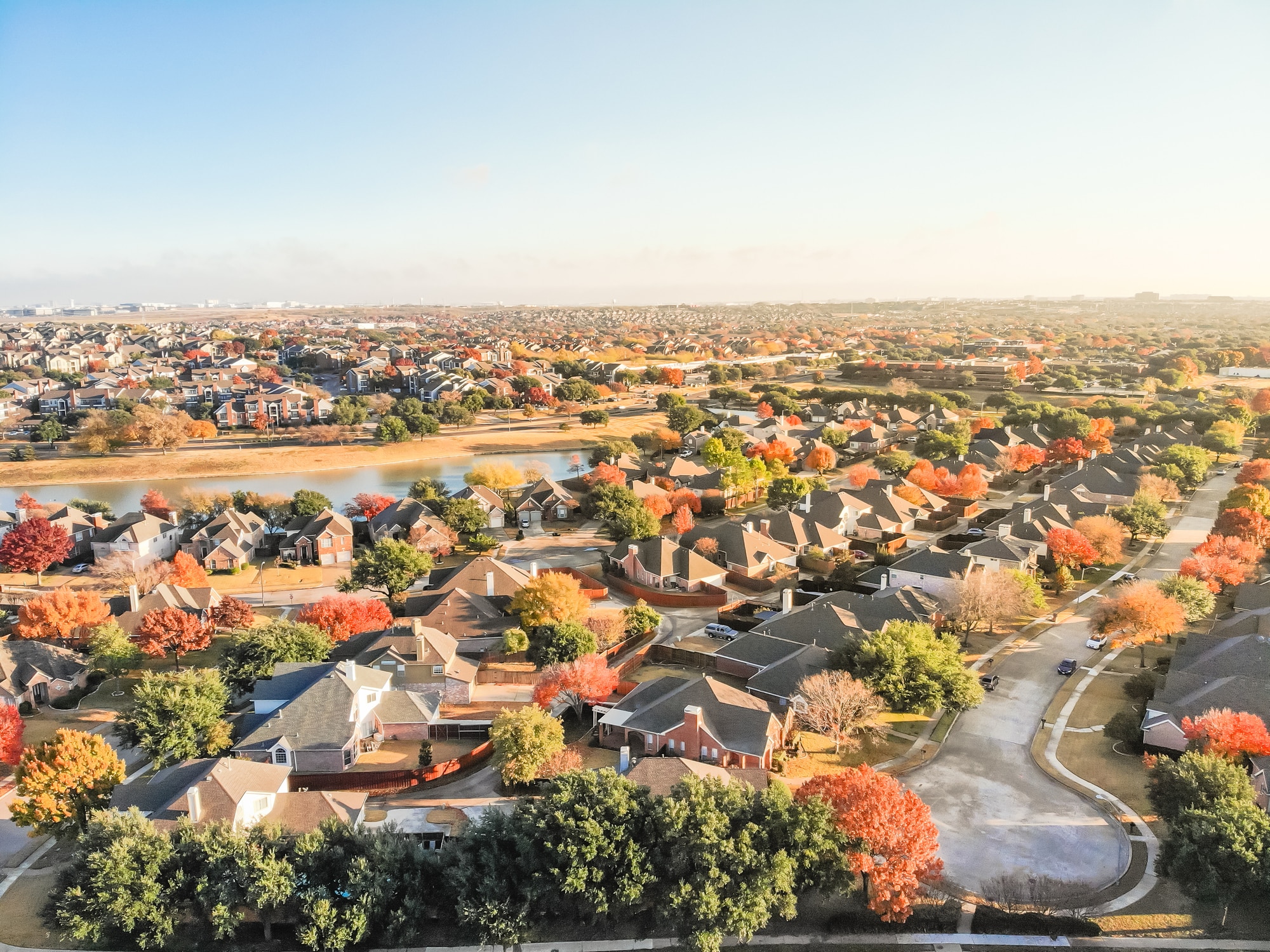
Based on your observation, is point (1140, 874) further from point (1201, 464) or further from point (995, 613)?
point (1201, 464)

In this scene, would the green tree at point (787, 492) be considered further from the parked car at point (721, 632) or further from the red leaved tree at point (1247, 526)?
the red leaved tree at point (1247, 526)

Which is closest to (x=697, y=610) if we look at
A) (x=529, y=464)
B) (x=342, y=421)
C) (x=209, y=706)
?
(x=209, y=706)

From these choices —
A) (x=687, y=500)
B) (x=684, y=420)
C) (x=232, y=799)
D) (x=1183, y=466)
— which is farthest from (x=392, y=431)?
(x=232, y=799)

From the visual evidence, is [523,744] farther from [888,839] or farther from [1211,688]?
[1211,688]

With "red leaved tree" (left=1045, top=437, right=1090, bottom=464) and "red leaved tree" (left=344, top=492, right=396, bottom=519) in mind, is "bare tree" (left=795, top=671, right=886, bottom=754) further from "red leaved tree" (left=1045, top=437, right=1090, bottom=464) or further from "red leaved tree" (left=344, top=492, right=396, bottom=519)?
"red leaved tree" (left=1045, top=437, right=1090, bottom=464)

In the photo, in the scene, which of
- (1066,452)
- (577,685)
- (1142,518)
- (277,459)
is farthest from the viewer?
(277,459)

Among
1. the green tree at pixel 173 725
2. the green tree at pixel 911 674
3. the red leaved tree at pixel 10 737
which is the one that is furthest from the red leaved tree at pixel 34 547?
the green tree at pixel 911 674
